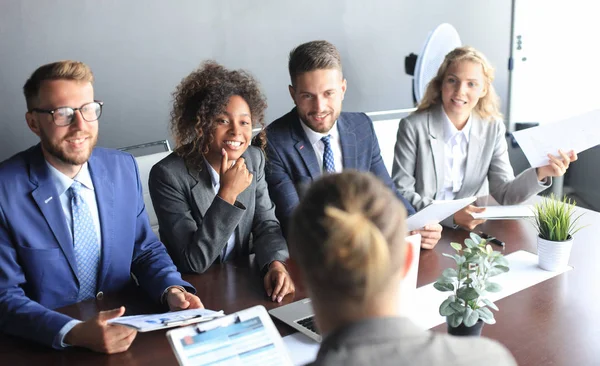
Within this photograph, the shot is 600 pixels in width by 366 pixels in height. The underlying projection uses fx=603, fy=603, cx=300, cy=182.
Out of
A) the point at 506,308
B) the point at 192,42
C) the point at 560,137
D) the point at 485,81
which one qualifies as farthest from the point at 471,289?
the point at 192,42

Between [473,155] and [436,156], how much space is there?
0.60ft

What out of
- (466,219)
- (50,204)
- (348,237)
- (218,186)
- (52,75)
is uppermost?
(52,75)

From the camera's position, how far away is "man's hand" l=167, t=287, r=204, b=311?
66.7 inches

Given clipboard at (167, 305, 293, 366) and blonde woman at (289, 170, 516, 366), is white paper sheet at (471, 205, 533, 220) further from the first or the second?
blonde woman at (289, 170, 516, 366)

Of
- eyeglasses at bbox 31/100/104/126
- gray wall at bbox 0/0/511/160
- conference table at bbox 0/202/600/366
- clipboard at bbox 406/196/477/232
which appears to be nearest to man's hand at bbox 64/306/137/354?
conference table at bbox 0/202/600/366

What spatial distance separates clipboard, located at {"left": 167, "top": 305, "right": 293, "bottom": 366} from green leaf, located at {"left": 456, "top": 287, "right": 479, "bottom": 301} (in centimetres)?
43

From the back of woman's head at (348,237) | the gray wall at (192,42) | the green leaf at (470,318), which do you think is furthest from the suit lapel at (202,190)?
the gray wall at (192,42)

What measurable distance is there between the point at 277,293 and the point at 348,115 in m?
1.21

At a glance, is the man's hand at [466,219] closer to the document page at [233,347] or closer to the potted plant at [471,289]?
the potted plant at [471,289]

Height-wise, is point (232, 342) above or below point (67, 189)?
below

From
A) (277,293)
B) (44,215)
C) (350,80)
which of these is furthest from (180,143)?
(350,80)

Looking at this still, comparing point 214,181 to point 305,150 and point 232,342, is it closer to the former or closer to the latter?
point 305,150

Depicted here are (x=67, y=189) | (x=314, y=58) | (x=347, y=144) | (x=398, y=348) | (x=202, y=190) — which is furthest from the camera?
(x=347, y=144)

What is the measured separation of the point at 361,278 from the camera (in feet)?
2.65
